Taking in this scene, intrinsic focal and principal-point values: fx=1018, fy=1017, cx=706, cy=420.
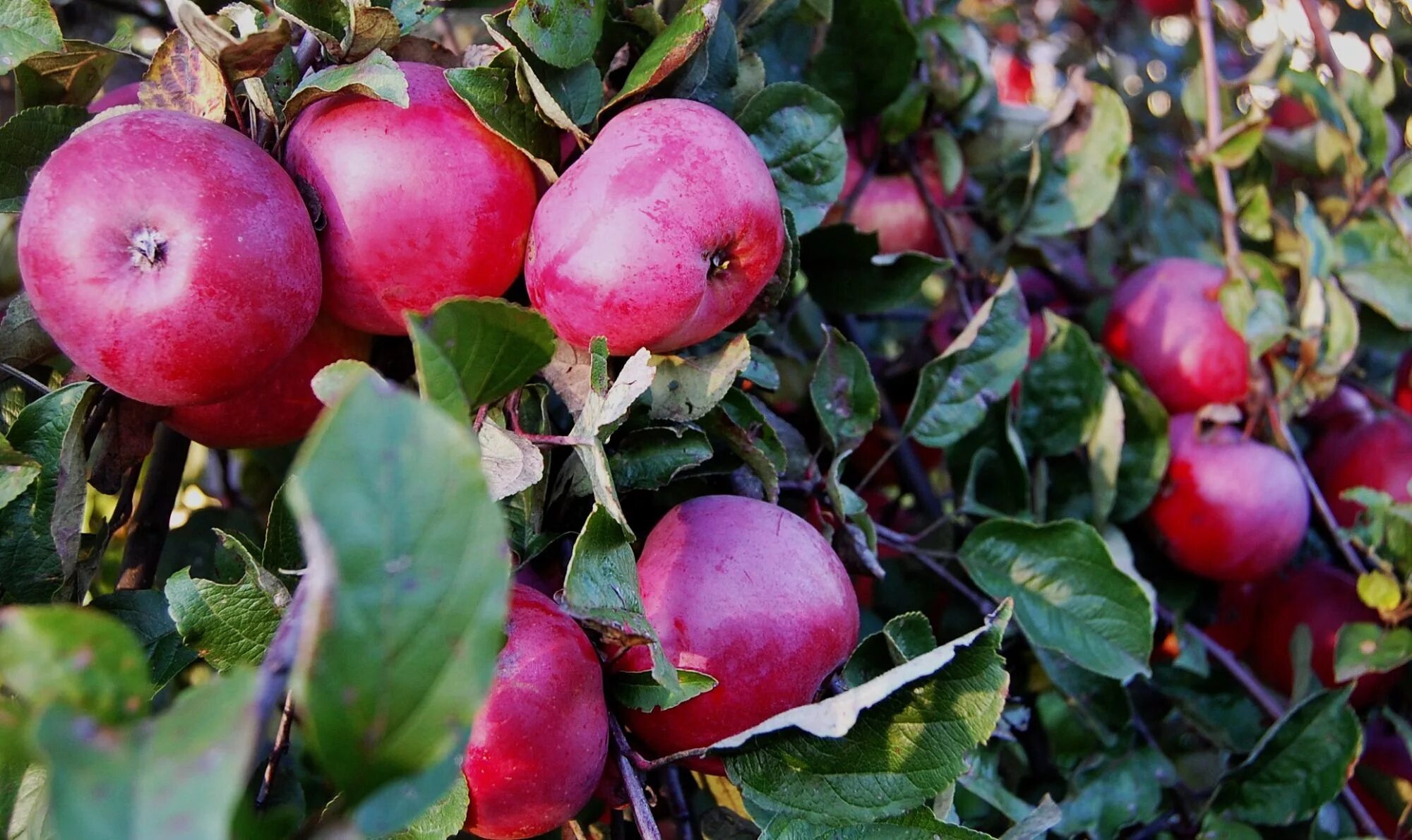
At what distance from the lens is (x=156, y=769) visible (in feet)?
0.99

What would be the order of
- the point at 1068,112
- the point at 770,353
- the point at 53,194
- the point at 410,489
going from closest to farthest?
1. the point at 410,489
2. the point at 53,194
3. the point at 770,353
4. the point at 1068,112

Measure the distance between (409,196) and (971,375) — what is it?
0.53 meters

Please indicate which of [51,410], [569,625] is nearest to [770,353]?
[569,625]

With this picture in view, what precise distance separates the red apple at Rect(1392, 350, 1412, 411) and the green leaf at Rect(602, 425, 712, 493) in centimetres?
102

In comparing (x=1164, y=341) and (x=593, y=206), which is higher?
(x=593, y=206)

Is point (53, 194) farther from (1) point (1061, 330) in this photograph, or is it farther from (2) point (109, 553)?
(1) point (1061, 330)

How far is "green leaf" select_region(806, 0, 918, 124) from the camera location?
0.93 metres

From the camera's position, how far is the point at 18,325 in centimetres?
67

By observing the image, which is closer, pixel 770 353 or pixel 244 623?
pixel 244 623

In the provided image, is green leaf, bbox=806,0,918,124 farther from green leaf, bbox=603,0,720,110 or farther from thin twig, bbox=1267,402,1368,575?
thin twig, bbox=1267,402,1368,575

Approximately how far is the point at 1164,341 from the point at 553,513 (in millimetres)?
770

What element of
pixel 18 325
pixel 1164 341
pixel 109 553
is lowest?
pixel 109 553

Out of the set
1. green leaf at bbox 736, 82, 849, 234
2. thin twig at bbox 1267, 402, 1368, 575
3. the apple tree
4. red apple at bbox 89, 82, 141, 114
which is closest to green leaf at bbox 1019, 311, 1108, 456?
the apple tree

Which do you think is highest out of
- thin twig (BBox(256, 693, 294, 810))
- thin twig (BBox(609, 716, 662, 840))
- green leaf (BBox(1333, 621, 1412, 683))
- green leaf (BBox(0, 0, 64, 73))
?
green leaf (BBox(0, 0, 64, 73))
